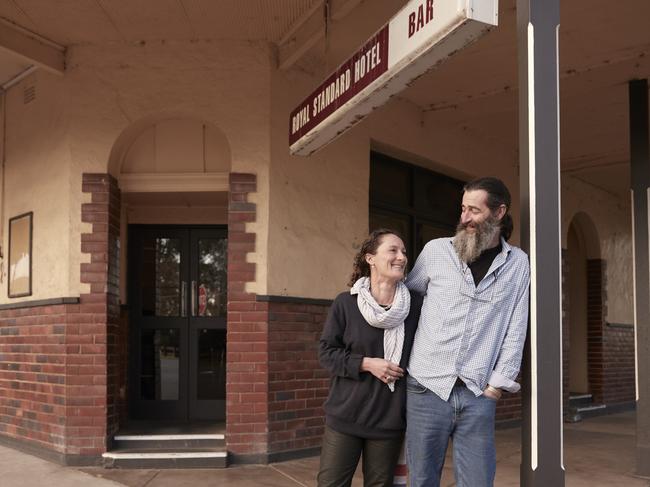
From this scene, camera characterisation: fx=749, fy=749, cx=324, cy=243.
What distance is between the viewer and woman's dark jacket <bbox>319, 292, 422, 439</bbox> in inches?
128

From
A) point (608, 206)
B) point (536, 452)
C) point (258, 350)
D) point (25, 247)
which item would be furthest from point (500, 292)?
point (608, 206)

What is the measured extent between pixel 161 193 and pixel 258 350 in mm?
1897

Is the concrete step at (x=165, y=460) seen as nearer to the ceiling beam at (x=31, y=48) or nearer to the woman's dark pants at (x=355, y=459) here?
the woman's dark pants at (x=355, y=459)

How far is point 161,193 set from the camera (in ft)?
24.1

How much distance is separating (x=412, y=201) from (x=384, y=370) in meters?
5.84

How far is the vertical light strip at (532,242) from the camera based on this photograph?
302 centimetres

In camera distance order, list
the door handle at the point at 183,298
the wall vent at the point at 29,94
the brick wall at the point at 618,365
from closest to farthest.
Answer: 1. the wall vent at the point at 29,94
2. the door handle at the point at 183,298
3. the brick wall at the point at 618,365

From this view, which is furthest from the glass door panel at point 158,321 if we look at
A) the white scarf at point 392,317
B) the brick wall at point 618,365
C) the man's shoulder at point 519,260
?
the brick wall at point 618,365

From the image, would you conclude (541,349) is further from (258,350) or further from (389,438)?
(258,350)

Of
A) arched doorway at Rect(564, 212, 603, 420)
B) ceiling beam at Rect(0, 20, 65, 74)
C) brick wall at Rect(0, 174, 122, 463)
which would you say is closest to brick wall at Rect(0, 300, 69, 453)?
brick wall at Rect(0, 174, 122, 463)

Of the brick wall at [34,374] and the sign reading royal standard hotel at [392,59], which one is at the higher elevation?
the sign reading royal standard hotel at [392,59]

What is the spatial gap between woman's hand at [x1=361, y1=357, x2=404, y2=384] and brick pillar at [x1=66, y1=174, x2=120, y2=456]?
4.11 meters

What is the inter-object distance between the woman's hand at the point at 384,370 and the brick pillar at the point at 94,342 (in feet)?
13.5

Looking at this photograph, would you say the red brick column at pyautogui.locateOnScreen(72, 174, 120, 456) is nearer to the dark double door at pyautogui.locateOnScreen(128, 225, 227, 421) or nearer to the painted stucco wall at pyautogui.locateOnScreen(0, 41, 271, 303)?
the painted stucco wall at pyautogui.locateOnScreen(0, 41, 271, 303)
